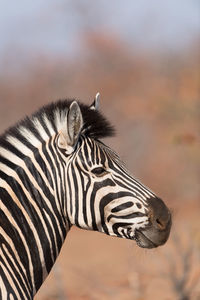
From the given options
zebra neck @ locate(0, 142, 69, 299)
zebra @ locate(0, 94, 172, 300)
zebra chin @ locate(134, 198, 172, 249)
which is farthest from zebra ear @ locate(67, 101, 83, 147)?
zebra chin @ locate(134, 198, 172, 249)

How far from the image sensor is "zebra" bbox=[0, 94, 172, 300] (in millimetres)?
4535

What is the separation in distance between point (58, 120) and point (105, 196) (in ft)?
2.30

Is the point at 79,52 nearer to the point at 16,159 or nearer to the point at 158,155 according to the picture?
the point at 158,155

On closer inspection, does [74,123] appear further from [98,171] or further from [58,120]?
[98,171]

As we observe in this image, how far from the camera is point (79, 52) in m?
53.5

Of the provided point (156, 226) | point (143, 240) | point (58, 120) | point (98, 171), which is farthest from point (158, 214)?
point (58, 120)

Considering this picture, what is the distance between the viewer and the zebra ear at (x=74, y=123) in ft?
14.9

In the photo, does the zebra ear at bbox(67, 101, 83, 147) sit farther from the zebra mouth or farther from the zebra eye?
the zebra mouth

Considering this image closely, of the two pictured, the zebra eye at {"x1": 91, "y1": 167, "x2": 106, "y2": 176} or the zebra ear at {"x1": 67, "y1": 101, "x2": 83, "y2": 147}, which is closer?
the zebra ear at {"x1": 67, "y1": 101, "x2": 83, "y2": 147}

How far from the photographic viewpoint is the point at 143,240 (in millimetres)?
4625

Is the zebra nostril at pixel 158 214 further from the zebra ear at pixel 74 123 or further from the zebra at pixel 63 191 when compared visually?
the zebra ear at pixel 74 123

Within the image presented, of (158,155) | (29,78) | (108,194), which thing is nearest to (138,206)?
(108,194)

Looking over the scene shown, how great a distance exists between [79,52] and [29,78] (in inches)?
203

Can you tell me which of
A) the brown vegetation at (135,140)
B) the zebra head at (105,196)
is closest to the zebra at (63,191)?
the zebra head at (105,196)
